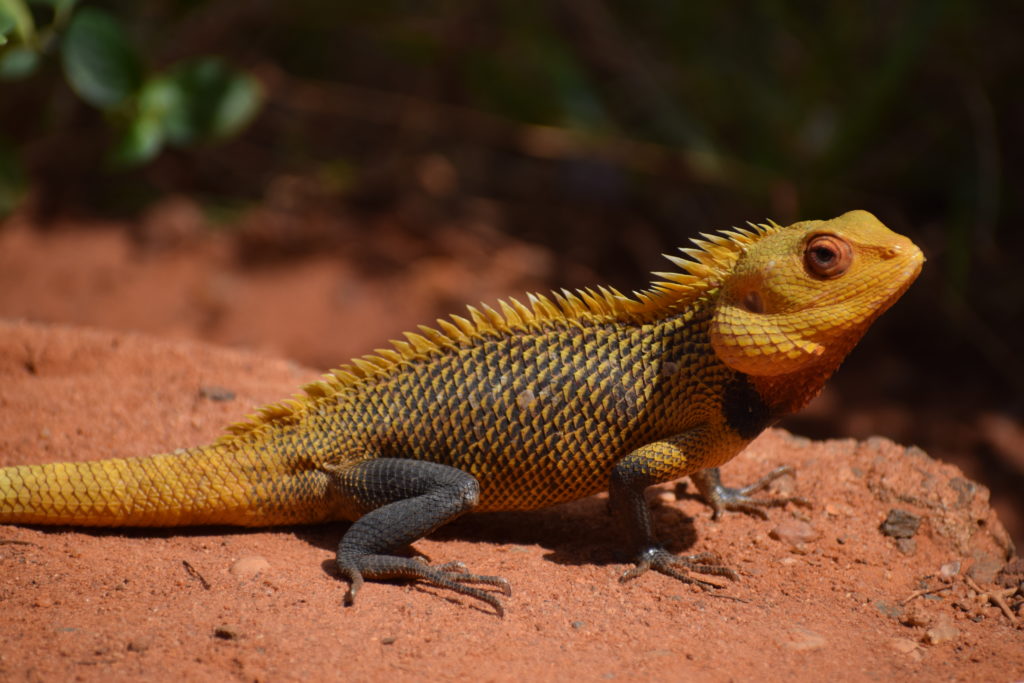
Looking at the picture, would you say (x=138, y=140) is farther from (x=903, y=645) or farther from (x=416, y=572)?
(x=903, y=645)

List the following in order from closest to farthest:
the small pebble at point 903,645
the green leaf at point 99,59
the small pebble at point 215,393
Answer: the small pebble at point 903,645 → the small pebble at point 215,393 → the green leaf at point 99,59

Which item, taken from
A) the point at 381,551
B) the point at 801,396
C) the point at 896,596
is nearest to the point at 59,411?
the point at 381,551

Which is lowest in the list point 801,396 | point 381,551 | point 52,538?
point 52,538

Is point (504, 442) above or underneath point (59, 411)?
above

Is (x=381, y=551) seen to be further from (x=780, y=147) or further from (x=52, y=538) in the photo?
(x=780, y=147)

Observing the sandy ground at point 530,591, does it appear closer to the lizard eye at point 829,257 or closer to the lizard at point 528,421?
the lizard at point 528,421

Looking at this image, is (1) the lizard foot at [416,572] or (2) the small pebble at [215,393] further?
(2) the small pebble at [215,393]

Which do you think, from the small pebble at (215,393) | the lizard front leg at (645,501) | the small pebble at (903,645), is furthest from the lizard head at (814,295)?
the small pebble at (215,393)
